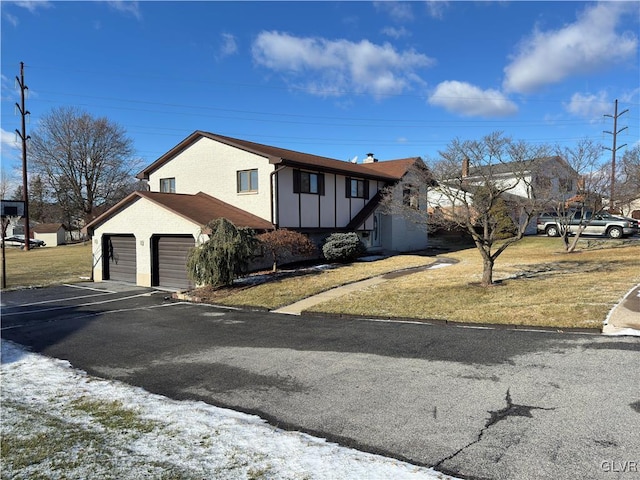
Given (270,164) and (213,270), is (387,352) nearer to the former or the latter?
(213,270)

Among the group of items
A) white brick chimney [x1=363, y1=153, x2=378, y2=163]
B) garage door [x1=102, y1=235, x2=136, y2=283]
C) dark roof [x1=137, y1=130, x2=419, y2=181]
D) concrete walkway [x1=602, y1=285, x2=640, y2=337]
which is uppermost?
white brick chimney [x1=363, y1=153, x2=378, y2=163]

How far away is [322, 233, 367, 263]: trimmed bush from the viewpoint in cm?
2020

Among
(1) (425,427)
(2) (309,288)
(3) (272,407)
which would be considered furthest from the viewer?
(2) (309,288)

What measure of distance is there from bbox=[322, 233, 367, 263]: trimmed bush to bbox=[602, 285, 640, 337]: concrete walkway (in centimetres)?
1202

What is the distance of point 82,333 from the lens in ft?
30.7

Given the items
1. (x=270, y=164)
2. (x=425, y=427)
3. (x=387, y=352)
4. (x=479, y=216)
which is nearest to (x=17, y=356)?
(x=387, y=352)

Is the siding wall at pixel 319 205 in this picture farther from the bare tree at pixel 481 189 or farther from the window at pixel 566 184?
the window at pixel 566 184

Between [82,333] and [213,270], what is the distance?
5327 millimetres

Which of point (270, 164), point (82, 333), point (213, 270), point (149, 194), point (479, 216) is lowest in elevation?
point (82, 333)

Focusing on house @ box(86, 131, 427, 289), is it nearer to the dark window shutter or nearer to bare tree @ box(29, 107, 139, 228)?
the dark window shutter

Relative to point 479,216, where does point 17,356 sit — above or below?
below

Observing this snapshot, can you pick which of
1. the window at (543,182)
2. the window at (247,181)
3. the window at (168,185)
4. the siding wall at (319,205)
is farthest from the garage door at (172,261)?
the window at (543,182)

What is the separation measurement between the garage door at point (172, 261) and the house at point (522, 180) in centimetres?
1015

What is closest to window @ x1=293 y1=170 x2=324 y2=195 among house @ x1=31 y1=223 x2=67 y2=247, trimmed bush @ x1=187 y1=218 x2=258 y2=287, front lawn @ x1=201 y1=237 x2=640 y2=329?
front lawn @ x1=201 y1=237 x2=640 y2=329
